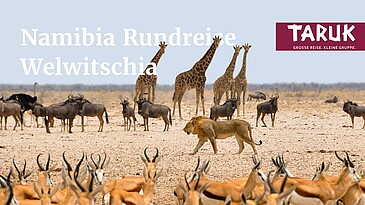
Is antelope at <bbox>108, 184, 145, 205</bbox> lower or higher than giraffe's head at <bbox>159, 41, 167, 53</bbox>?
lower

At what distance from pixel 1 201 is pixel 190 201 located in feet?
7.17

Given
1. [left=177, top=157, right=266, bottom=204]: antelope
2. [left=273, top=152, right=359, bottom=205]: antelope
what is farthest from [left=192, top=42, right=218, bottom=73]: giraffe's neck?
[left=177, top=157, right=266, bottom=204]: antelope

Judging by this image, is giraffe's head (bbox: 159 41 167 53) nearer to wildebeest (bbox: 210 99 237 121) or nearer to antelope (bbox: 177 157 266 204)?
wildebeest (bbox: 210 99 237 121)

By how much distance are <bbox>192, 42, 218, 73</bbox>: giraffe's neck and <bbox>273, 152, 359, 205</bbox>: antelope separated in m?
23.9

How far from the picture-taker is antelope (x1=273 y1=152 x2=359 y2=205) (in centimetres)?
1001

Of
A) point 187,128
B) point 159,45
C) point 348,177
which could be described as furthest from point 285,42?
point 348,177

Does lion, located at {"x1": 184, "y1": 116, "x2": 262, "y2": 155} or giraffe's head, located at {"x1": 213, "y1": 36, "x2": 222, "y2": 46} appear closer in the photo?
lion, located at {"x1": 184, "y1": 116, "x2": 262, "y2": 155}

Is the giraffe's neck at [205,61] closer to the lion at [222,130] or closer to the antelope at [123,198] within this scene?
the lion at [222,130]

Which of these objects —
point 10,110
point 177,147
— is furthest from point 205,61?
point 177,147

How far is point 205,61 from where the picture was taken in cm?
3444

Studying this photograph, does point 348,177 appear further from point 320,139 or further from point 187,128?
point 320,139

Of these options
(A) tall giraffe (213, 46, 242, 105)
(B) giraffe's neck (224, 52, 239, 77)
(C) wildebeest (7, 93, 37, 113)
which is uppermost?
(B) giraffe's neck (224, 52, 239, 77)

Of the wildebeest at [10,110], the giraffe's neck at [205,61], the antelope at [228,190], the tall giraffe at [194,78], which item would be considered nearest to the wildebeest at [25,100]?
the wildebeest at [10,110]

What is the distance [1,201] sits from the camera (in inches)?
350
